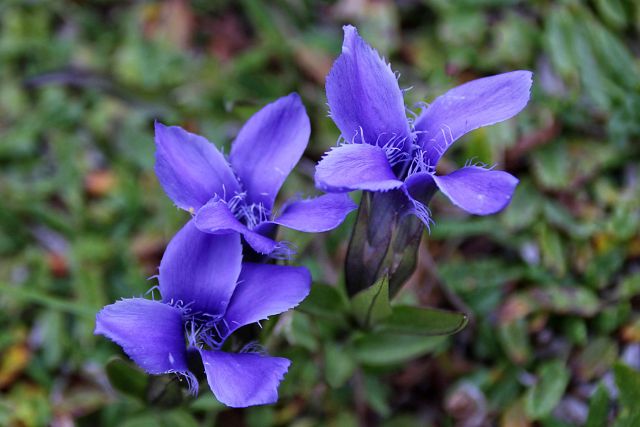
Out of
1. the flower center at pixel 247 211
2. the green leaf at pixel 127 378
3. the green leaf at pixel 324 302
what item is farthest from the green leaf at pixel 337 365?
the flower center at pixel 247 211

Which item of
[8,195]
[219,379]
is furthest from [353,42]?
[8,195]

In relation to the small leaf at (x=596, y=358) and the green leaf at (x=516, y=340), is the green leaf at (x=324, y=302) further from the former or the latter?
the small leaf at (x=596, y=358)

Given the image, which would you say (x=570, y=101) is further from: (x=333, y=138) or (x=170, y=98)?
(x=170, y=98)

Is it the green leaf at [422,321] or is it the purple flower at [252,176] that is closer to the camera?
the purple flower at [252,176]

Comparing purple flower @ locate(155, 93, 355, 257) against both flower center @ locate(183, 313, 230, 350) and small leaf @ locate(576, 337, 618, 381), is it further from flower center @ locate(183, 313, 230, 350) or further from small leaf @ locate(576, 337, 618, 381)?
A: small leaf @ locate(576, 337, 618, 381)

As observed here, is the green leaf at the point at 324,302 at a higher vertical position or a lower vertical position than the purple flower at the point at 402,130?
lower

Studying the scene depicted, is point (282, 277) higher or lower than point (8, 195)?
higher

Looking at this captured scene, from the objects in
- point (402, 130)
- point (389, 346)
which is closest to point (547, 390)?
point (389, 346)
